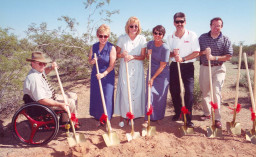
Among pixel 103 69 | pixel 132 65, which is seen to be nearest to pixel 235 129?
pixel 132 65

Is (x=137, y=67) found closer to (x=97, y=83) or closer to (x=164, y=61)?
(x=164, y=61)

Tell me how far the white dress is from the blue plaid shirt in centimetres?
118

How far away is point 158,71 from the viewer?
3.28 metres

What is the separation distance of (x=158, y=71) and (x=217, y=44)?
1279mm

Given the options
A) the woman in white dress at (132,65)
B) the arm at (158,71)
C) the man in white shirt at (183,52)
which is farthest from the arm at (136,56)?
the man in white shirt at (183,52)

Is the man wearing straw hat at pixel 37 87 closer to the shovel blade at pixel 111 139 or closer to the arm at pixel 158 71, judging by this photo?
the shovel blade at pixel 111 139

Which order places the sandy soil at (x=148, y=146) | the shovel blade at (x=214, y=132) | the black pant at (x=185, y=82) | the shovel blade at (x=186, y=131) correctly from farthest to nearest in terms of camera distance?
the black pant at (x=185, y=82), the shovel blade at (x=186, y=131), the shovel blade at (x=214, y=132), the sandy soil at (x=148, y=146)

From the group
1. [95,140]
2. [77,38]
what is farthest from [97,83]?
[77,38]

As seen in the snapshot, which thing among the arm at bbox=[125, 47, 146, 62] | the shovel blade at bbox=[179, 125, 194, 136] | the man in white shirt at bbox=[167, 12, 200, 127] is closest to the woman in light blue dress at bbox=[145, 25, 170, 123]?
the arm at bbox=[125, 47, 146, 62]

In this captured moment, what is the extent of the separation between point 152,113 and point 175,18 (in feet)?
6.13

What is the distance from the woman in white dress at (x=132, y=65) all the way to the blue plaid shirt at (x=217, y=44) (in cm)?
118

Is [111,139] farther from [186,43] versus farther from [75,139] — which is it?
[186,43]

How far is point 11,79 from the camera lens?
179 inches

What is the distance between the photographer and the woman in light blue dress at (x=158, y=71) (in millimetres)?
3174
